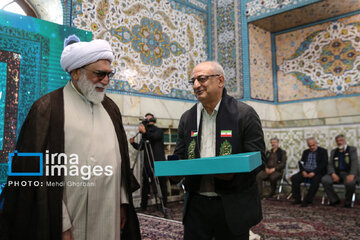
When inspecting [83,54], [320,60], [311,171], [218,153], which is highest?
[320,60]

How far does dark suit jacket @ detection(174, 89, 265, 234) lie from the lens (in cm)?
144

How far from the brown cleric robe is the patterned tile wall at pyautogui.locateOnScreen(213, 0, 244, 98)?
222 inches

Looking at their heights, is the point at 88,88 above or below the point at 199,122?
above

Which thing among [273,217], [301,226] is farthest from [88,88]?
[273,217]

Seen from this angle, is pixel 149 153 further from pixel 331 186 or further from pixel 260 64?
pixel 260 64

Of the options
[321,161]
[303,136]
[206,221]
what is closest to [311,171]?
[321,161]

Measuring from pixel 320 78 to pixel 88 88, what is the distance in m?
6.26

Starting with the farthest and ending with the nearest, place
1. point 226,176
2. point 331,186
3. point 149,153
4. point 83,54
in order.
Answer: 1. point 331,186
2. point 149,153
3. point 83,54
4. point 226,176

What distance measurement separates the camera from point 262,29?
718 cm

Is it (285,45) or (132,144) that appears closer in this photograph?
(132,144)

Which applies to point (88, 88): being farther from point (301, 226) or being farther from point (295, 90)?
point (295, 90)

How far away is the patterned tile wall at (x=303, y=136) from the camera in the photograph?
6023 mm

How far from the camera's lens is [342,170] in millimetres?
5473

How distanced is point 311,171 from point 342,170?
1.67ft
